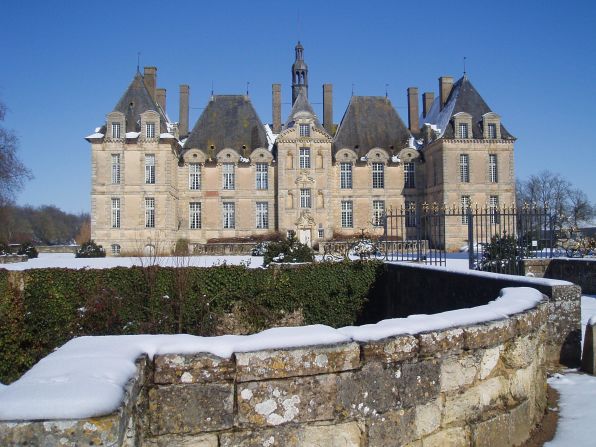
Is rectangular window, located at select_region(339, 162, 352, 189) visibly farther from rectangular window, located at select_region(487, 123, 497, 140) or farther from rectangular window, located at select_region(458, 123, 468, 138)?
rectangular window, located at select_region(487, 123, 497, 140)

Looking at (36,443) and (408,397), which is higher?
(36,443)

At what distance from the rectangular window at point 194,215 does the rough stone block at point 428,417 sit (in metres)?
31.9

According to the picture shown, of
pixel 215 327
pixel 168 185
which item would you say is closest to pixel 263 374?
pixel 215 327

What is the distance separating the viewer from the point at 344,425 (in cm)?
260

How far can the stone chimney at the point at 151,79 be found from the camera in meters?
33.7

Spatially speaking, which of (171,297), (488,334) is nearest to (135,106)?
(171,297)

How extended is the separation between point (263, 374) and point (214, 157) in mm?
32352

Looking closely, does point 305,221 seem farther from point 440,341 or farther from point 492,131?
point 440,341

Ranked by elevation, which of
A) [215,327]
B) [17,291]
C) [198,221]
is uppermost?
[198,221]

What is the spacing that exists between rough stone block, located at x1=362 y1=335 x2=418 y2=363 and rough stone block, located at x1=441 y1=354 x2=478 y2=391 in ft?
0.92

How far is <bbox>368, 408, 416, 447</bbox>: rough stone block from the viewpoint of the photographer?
2676 mm

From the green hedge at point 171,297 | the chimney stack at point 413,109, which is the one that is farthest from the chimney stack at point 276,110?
the green hedge at point 171,297

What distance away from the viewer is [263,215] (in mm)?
34000

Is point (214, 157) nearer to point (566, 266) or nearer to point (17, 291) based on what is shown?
point (17, 291)
